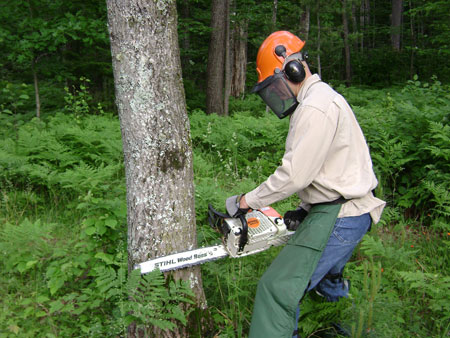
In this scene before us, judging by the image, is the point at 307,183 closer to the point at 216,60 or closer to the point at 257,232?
the point at 257,232

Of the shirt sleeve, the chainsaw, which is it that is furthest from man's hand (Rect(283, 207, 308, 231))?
the shirt sleeve

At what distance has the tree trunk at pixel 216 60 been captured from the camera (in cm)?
958

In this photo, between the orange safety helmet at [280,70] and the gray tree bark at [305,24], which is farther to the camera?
the gray tree bark at [305,24]

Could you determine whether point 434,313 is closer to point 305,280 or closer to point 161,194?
point 305,280

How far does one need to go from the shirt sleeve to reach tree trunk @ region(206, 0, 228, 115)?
7763 mm

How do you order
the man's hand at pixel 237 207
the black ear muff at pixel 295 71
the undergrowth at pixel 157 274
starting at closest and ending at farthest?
the black ear muff at pixel 295 71
the man's hand at pixel 237 207
the undergrowth at pixel 157 274

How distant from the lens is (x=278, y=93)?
2.55 m

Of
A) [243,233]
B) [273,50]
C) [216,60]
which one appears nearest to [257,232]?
[243,233]

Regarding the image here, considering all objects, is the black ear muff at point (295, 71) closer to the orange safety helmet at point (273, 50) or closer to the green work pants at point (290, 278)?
the orange safety helmet at point (273, 50)

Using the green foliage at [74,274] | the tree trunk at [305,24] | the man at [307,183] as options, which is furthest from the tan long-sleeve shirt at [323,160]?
the tree trunk at [305,24]

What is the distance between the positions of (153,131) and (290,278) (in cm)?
135

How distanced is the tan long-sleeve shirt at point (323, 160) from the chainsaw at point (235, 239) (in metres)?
0.27

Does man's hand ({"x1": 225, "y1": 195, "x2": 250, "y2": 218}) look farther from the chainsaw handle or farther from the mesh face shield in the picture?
the mesh face shield

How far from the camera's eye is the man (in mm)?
2279
